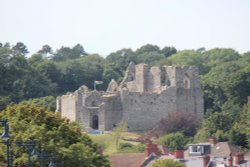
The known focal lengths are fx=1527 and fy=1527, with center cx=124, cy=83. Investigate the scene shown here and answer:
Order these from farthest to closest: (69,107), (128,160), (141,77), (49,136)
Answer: (141,77) → (69,107) → (128,160) → (49,136)

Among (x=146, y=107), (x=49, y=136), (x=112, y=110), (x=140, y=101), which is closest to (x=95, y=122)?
(x=112, y=110)

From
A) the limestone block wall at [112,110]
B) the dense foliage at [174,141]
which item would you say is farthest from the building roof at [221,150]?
the limestone block wall at [112,110]

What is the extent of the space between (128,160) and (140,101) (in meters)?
25.4

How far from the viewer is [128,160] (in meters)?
94.6

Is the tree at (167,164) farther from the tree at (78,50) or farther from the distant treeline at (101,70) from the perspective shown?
the tree at (78,50)

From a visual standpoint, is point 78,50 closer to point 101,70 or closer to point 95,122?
point 101,70

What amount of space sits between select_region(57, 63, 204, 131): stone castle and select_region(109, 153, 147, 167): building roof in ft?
66.1

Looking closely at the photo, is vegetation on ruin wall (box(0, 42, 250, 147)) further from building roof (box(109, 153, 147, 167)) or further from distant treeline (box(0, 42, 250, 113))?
building roof (box(109, 153, 147, 167))

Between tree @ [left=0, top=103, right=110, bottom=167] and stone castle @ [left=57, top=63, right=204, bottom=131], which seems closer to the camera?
tree @ [left=0, top=103, right=110, bottom=167]

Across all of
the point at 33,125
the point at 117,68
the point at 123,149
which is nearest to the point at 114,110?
the point at 123,149

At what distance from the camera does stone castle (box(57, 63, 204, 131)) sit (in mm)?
118062

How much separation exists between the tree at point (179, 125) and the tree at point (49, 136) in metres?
46.0

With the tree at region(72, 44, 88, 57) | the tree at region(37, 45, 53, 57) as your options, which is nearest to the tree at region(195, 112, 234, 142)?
the tree at region(37, 45, 53, 57)

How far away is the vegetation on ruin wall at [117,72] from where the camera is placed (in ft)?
421
